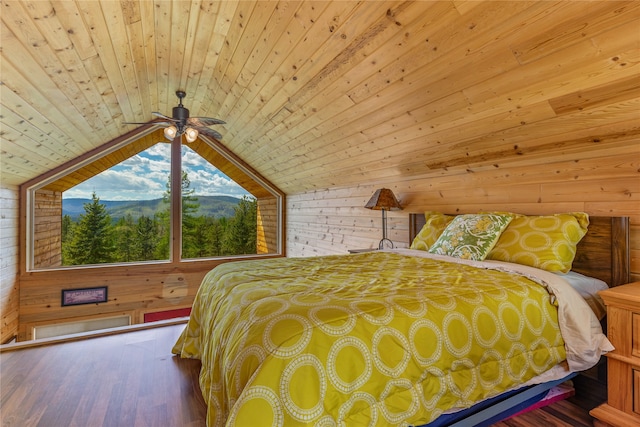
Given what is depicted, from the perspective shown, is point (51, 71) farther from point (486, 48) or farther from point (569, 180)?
point (569, 180)

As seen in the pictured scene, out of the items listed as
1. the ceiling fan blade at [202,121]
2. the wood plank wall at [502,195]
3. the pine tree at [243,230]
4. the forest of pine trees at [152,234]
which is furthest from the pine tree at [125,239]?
the wood plank wall at [502,195]

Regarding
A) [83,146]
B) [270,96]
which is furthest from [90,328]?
[270,96]

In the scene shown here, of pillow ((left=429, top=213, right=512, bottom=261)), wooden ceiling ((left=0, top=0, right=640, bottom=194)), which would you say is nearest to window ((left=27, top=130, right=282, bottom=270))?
wooden ceiling ((left=0, top=0, right=640, bottom=194))

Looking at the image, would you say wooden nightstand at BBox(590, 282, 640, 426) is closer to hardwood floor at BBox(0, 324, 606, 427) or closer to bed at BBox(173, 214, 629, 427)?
bed at BBox(173, 214, 629, 427)

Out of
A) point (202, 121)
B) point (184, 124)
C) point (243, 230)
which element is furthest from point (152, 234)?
point (202, 121)

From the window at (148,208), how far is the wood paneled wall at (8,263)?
218 mm

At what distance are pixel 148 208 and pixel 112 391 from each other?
132 inches

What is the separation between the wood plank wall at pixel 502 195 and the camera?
1882 millimetres

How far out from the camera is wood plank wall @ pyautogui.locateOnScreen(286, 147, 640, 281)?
1882mm

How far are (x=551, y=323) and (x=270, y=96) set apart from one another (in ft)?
9.47

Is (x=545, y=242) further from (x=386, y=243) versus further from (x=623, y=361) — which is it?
(x=386, y=243)

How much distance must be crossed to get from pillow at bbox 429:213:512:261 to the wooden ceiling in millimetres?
591

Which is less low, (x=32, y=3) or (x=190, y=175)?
(x=32, y=3)

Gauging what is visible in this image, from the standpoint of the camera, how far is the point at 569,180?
7.00 ft
